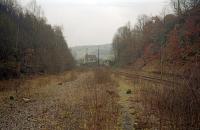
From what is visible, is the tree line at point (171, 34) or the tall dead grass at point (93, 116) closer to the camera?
the tall dead grass at point (93, 116)

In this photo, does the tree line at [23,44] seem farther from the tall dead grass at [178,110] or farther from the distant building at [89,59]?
the distant building at [89,59]

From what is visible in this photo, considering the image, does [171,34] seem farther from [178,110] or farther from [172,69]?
[178,110]

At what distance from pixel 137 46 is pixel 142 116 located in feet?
197

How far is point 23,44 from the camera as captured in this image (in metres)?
45.1

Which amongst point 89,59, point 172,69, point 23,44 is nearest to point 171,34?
point 172,69

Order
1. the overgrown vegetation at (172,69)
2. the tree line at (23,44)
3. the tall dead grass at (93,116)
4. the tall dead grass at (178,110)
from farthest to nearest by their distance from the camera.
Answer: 1. the tree line at (23,44)
2. the tall dead grass at (93,116)
3. the overgrown vegetation at (172,69)
4. the tall dead grass at (178,110)

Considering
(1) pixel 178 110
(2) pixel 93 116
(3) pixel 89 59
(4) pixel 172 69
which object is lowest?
(3) pixel 89 59

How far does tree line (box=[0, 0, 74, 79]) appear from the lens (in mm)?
35125

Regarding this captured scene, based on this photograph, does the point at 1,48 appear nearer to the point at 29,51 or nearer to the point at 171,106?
the point at 29,51

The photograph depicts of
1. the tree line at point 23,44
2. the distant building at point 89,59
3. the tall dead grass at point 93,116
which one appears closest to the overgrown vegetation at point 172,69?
the tall dead grass at point 93,116

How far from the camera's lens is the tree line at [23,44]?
35.1 m

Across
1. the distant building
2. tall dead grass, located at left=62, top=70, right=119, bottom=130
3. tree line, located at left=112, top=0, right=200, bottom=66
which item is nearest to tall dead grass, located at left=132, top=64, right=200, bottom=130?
tall dead grass, located at left=62, top=70, right=119, bottom=130

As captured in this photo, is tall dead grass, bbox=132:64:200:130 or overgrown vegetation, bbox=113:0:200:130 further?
overgrown vegetation, bbox=113:0:200:130

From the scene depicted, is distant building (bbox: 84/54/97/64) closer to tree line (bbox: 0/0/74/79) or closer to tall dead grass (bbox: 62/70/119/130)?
tree line (bbox: 0/0/74/79)
